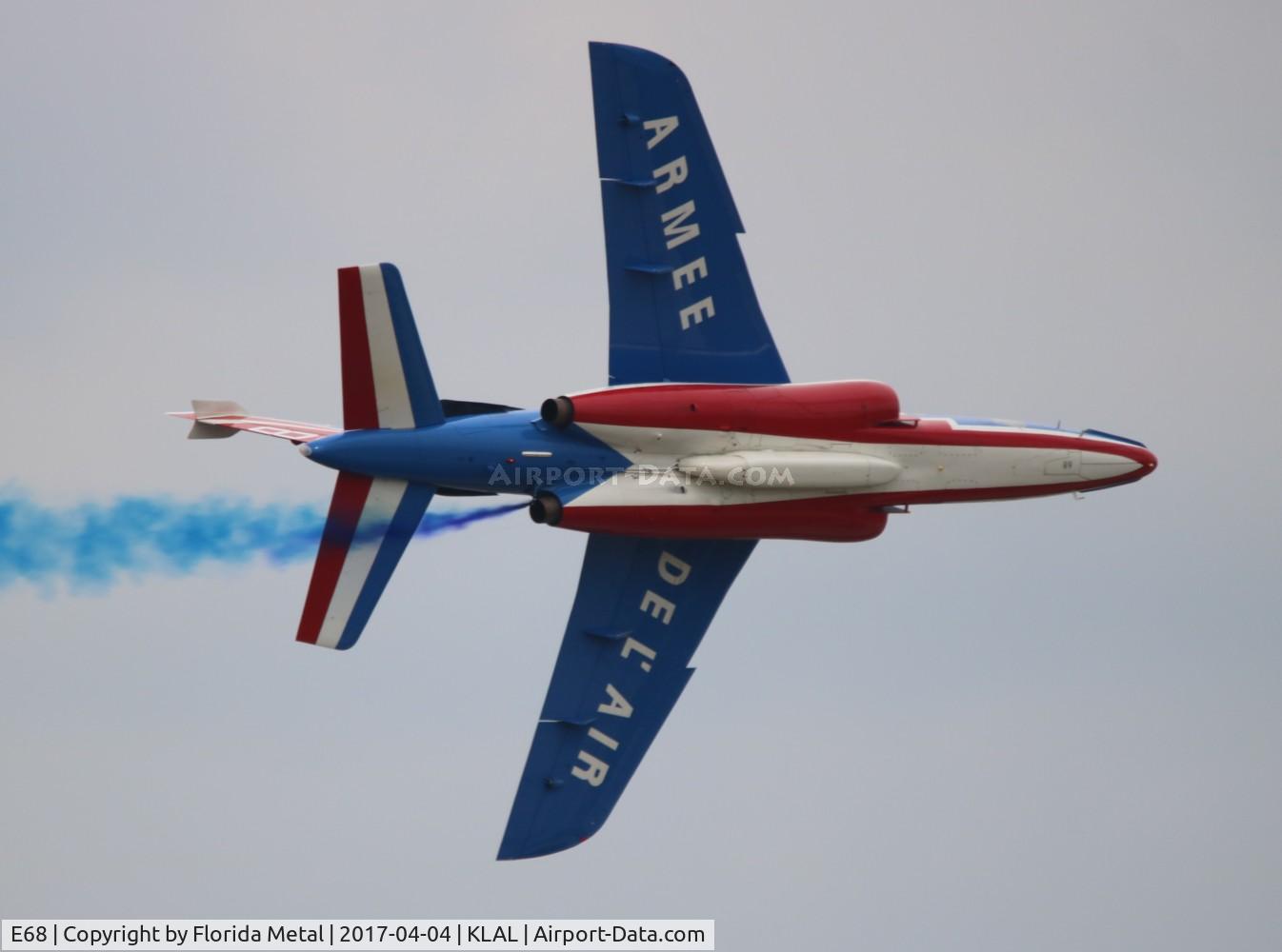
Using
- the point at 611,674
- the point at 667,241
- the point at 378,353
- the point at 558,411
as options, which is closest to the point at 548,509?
the point at 558,411

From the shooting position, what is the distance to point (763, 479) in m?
42.3

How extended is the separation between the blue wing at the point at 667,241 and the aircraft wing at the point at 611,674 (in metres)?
3.08

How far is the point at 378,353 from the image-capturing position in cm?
4134

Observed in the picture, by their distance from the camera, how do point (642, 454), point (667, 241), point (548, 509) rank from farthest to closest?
point (667, 241), point (642, 454), point (548, 509)

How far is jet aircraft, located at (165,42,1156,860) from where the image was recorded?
137 ft

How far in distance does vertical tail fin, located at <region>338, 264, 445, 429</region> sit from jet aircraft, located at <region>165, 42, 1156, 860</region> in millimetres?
31

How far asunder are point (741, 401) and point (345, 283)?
6182 millimetres

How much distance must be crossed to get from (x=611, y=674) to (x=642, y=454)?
4.16 metres

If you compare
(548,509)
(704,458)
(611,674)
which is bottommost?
(611,674)

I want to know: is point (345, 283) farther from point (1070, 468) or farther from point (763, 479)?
point (1070, 468)

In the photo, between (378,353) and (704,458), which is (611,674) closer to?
(704,458)

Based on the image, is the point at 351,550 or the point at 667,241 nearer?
the point at 351,550

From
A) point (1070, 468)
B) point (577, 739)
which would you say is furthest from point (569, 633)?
point (1070, 468)

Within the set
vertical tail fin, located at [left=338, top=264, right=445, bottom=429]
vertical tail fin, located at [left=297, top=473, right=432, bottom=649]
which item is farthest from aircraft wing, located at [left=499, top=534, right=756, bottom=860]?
vertical tail fin, located at [left=338, top=264, right=445, bottom=429]
